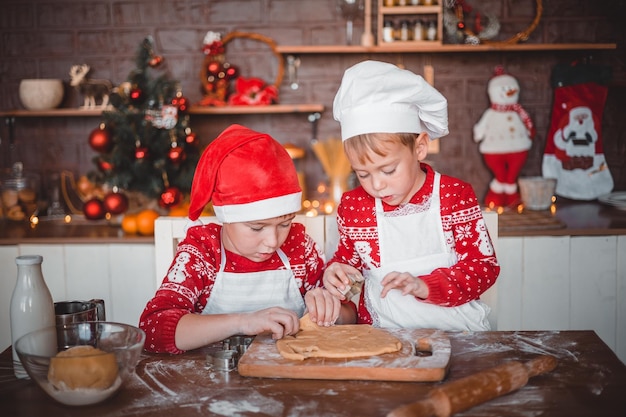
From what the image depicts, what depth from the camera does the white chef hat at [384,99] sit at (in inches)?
58.8

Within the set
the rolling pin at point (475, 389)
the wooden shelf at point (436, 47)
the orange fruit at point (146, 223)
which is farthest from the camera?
the wooden shelf at point (436, 47)

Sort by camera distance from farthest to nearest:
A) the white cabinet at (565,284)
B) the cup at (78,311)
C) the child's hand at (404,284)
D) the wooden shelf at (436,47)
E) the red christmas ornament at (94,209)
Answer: the wooden shelf at (436,47) < the red christmas ornament at (94,209) < the white cabinet at (565,284) < the child's hand at (404,284) < the cup at (78,311)

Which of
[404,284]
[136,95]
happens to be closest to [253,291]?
[404,284]

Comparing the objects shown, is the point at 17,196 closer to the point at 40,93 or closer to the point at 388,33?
the point at 40,93

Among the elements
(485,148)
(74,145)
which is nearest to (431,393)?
(485,148)

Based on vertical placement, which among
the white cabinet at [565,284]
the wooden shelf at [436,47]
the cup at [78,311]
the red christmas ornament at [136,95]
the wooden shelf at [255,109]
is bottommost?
the white cabinet at [565,284]

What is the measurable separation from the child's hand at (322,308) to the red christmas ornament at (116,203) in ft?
5.17

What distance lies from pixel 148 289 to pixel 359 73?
1411 millimetres

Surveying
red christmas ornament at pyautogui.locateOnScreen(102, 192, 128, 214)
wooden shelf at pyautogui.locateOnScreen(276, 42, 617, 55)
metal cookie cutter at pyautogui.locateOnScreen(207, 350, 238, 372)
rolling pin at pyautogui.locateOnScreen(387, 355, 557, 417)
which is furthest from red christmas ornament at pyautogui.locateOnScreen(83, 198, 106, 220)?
rolling pin at pyautogui.locateOnScreen(387, 355, 557, 417)

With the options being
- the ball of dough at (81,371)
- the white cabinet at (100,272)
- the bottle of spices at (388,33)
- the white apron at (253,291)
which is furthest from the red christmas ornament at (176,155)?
the ball of dough at (81,371)

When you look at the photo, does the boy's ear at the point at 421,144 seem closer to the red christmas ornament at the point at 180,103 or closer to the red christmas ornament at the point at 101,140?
the red christmas ornament at the point at 180,103

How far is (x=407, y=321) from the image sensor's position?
1607mm

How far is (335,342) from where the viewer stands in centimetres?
126

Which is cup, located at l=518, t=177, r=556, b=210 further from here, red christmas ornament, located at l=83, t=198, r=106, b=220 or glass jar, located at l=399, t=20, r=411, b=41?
red christmas ornament, located at l=83, t=198, r=106, b=220
